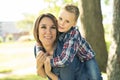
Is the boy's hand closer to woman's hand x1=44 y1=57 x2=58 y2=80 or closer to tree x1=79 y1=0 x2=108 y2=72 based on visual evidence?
woman's hand x1=44 y1=57 x2=58 y2=80

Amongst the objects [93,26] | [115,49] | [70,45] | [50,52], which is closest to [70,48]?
[70,45]

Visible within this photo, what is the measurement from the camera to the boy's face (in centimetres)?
371

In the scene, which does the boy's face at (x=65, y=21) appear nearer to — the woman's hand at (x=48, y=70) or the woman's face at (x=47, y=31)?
the woman's face at (x=47, y=31)

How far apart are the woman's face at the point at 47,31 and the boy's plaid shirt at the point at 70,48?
0.29 feet

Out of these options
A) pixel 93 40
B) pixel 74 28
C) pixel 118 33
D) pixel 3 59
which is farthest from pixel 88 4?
pixel 3 59

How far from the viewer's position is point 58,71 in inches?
146

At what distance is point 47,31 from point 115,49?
4131 mm

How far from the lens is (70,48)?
11.9 ft

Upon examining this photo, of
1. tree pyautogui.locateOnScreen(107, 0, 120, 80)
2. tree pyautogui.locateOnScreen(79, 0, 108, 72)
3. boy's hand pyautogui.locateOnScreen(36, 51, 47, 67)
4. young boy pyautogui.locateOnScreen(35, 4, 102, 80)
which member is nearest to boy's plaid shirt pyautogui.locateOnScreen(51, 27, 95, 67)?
young boy pyautogui.locateOnScreen(35, 4, 102, 80)

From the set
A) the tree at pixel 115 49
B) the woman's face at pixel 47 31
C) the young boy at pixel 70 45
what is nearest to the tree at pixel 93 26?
the tree at pixel 115 49

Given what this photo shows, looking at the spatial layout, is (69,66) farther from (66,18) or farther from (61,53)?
(66,18)

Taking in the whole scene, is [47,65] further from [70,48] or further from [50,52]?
[70,48]

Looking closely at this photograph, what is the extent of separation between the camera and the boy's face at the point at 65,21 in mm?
3715

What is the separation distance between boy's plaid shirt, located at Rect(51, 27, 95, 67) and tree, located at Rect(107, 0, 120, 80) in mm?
3726
